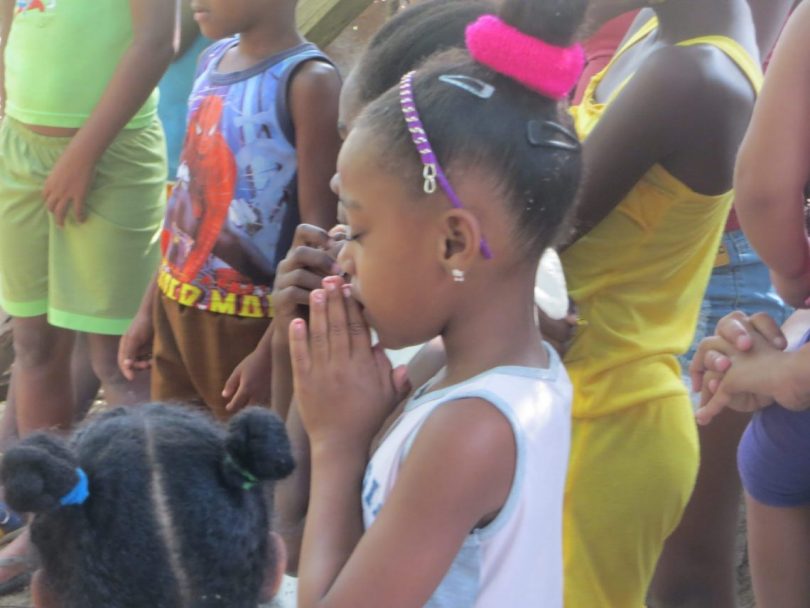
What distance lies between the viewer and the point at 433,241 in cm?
138

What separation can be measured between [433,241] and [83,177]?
178 cm

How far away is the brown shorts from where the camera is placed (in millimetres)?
2432

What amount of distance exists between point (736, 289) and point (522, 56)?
132cm

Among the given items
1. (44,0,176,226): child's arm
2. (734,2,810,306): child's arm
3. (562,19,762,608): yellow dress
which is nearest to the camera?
(734,2,810,306): child's arm

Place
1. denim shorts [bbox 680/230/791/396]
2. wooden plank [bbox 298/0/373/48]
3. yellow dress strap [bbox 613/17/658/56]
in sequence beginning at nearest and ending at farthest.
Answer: yellow dress strap [bbox 613/17/658/56] → denim shorts [bbox 680/230/791/396] → wooden plank [bbox 298/0/373/48]

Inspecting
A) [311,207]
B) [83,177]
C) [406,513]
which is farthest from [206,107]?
A: [406,513]

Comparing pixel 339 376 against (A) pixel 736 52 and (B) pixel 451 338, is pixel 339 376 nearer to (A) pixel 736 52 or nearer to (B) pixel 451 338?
(B) pixel 451 338

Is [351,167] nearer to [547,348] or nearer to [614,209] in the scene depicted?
[547,348]

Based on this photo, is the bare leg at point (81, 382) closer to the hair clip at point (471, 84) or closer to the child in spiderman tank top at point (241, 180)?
the child in spiderman tank top at point (241, 180)

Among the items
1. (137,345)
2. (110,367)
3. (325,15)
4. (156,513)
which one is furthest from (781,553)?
(325,15)

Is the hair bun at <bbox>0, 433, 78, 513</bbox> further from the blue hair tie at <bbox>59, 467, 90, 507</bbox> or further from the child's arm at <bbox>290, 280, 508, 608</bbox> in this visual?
the child's arm at <bbox>290, 280, 508, 608</bbox>

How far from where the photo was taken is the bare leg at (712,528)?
2340 mm

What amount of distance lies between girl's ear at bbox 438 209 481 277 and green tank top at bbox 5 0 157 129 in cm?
192

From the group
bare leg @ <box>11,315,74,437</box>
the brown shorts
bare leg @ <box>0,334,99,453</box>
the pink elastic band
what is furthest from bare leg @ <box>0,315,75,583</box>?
the pink elastic band
